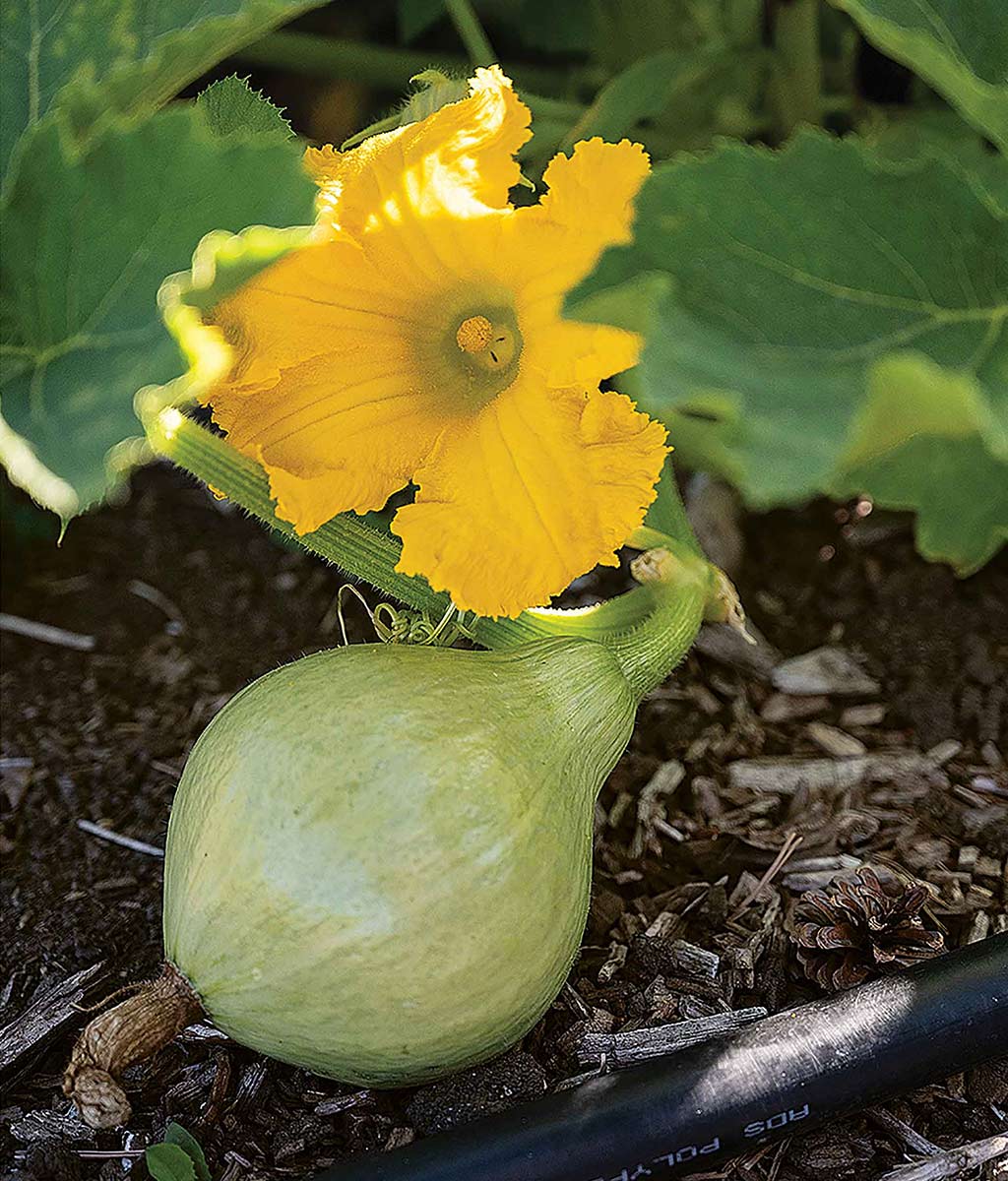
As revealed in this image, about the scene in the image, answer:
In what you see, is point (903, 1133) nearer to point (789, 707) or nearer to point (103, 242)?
point (789, 707)

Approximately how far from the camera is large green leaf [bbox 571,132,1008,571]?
3.61ft

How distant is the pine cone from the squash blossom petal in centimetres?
48

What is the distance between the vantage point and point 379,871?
4.09ft

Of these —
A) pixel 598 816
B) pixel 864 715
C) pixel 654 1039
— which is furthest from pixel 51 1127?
pixel 864 715

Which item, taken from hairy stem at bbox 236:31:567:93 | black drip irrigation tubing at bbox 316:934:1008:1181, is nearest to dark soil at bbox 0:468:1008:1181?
black drip irrigation tubing at bbox 316:934:1008:1181

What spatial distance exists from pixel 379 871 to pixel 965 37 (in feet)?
3.10

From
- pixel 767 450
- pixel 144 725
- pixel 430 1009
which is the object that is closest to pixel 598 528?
pixel 767 450

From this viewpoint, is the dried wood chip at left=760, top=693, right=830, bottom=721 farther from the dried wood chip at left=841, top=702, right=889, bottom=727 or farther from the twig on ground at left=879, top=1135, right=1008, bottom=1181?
the twig on ground at left=879, top=1135, right=1008, bottom=1181

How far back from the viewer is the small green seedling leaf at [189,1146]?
4.42ft

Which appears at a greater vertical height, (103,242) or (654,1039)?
(103,242)

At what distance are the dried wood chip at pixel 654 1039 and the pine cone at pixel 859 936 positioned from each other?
96 mm

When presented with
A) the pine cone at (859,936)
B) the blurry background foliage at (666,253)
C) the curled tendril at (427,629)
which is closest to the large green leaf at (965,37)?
the blurry background foliage at (666,253)

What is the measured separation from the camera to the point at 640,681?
59.9 inches

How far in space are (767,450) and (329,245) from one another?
55 centimetres
